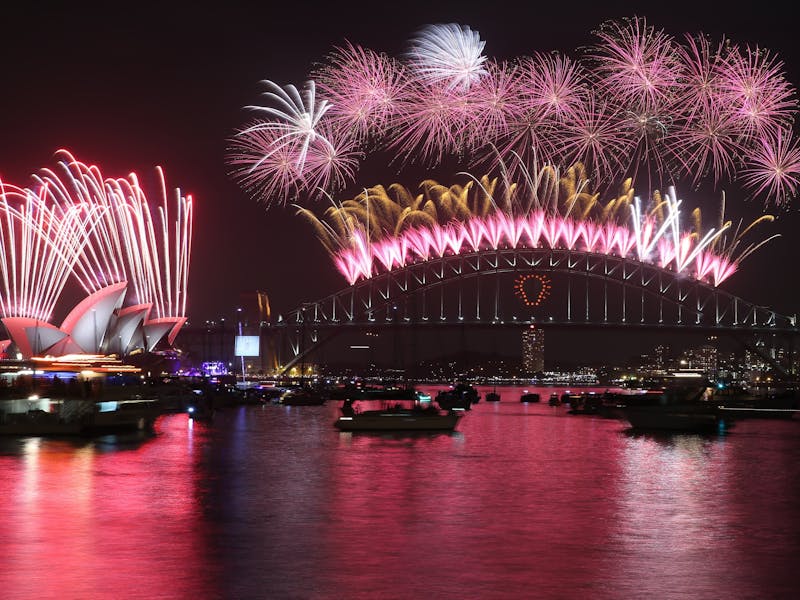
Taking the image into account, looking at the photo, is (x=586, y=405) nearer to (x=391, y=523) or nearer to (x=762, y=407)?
(x=762, y=407)

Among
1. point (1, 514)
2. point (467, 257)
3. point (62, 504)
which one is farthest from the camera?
point (467, 257)

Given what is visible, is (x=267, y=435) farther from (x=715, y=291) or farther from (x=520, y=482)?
(x=715, y=291)

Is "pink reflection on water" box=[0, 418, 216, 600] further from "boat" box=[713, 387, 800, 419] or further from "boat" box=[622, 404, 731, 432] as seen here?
"boat" box=[713, 387, 800, 419]

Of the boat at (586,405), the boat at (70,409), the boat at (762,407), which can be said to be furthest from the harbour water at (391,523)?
the boat at (586,405)

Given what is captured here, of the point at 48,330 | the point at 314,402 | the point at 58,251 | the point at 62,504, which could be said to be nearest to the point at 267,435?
the point at 58,251

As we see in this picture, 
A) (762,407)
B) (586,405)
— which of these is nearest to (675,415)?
(762,407)

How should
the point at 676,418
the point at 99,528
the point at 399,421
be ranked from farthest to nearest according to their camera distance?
the point at 676,418, the point at 399,421, the point at 99,528
